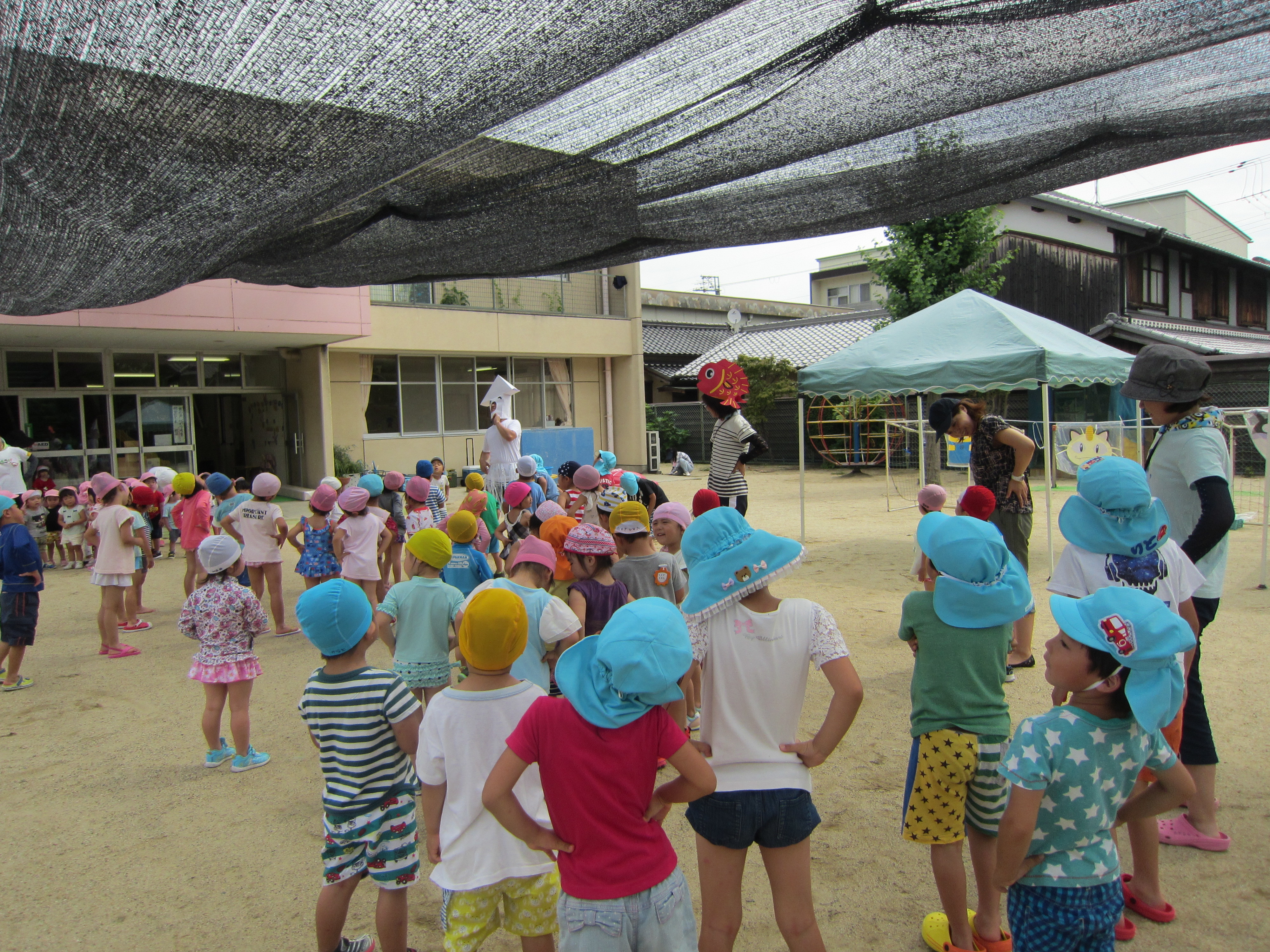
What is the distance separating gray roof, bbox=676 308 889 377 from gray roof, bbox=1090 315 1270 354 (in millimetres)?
6926

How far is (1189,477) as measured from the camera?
3.11 meters

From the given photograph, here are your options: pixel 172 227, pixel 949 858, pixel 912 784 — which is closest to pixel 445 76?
pixel 172 227

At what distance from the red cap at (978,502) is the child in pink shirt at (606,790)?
9.59ft

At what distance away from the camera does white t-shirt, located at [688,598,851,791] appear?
2.17 meters

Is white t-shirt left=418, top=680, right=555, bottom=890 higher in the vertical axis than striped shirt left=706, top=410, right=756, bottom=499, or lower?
lower

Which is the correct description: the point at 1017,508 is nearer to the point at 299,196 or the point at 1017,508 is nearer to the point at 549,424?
the point at 299,196

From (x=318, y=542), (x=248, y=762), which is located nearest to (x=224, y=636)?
(x=248, y=762)

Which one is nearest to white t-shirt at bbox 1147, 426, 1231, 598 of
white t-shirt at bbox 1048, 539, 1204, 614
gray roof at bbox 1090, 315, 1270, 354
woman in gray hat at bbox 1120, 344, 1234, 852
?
woman in gray hat at bbox 1120, 344, 1234, 852

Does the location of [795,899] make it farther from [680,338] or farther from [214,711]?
[680,338]

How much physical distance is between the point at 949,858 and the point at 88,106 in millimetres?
3438

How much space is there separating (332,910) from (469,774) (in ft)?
2.51

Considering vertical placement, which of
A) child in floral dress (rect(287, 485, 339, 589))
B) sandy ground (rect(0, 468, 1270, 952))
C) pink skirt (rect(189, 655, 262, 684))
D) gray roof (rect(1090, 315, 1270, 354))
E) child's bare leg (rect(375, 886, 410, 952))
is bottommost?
sandy ground (rect(0, 468, 1270, 952))

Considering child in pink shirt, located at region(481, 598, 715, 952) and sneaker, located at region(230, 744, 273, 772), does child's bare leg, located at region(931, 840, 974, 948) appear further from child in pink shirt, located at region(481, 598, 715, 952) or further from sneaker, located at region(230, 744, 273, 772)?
sneaker, located at region(230, 744, 273, 772)

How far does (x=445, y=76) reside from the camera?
243 centimetres
